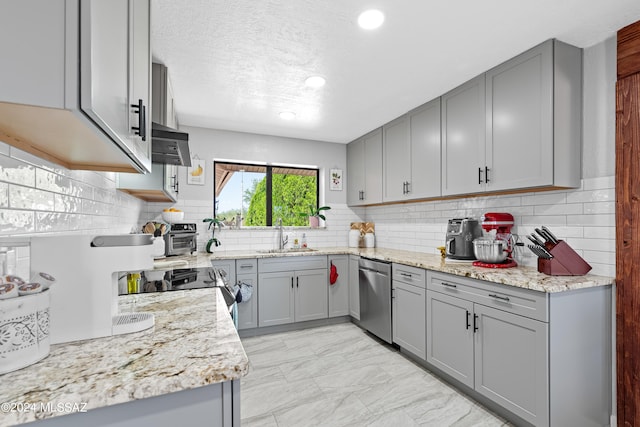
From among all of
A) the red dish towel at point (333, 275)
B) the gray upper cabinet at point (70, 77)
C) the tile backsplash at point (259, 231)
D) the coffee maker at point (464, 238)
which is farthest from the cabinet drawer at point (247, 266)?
the gray upper cabinet at point (70, 77)

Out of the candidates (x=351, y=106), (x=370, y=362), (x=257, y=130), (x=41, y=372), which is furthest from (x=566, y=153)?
(x=257, y=130)

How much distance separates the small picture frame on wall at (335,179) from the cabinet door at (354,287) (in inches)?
44.2

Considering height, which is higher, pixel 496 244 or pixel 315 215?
pixel 315 215

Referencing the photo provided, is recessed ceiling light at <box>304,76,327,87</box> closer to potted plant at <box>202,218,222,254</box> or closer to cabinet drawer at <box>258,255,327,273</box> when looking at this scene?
cabinet drawer at <box>258,255,327,273</box>

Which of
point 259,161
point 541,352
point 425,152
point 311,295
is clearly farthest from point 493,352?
point 259,161

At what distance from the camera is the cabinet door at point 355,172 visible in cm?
408

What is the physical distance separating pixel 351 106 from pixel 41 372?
9.50 feet

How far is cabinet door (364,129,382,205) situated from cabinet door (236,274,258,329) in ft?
5.54

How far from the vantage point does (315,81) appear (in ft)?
8.11

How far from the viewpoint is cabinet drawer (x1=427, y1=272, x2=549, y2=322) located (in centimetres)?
170

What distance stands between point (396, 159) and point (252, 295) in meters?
2.15

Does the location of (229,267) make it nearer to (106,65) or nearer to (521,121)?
(106,65)

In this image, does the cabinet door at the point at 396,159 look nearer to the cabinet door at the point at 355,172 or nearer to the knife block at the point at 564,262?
the cabinet door at the point at 355,172

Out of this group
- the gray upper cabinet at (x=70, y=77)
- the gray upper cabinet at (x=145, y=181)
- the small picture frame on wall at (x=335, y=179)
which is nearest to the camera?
the gray upper cabinet at (x=70, y=77)
